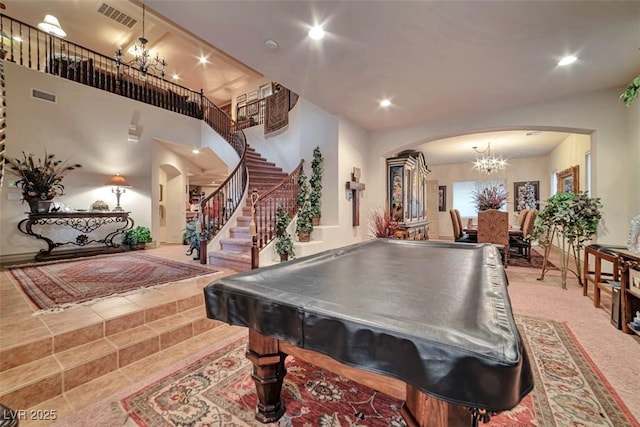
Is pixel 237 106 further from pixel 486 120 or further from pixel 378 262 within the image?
pixel 378 262

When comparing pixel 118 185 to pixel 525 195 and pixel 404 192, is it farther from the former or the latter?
pixel 525 195

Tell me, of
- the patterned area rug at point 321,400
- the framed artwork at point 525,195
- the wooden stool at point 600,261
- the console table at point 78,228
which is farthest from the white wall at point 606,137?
the console table at point 78,228

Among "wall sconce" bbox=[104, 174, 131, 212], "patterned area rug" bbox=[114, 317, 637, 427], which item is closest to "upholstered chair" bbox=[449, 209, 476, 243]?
"patterned area rug" bbox=[114, 317, 637, 427]

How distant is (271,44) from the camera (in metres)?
2.71

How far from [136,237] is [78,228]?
101 cm

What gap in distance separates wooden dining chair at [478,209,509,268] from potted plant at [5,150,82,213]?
8.28 meters

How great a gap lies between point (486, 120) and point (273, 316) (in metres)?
5.04

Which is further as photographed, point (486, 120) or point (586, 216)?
point (486, 120)

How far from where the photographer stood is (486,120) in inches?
174

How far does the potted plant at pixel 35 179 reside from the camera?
436cm

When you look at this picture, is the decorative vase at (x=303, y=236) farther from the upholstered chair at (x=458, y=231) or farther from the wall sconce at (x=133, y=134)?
the wall sconce at (x=133, y=134)

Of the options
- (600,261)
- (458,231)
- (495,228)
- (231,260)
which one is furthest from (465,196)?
(231,260)

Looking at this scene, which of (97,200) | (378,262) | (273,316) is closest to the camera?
(273,316)

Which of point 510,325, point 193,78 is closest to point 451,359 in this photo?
point 510,325
